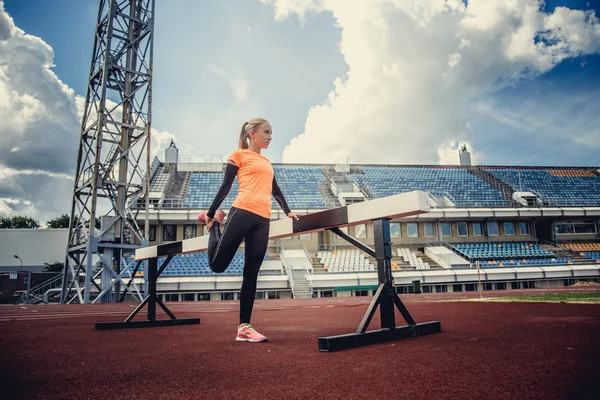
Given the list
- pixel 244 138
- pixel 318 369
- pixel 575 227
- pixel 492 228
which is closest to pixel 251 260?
pixel 244 138

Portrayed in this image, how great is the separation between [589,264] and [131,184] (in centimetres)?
2574

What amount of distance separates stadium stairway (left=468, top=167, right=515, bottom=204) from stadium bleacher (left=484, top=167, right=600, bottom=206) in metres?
0.49

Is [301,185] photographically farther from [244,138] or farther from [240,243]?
[240,243]

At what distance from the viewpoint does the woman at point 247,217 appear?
3.06 meters

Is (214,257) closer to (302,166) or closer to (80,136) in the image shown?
(80,136)

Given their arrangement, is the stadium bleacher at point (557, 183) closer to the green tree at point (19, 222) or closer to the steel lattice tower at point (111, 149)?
the steel lattice tower at point (111, 149)

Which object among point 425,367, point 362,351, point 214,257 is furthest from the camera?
point 214,257

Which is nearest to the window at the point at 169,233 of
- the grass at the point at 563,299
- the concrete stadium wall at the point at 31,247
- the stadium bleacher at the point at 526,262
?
the concrete stadium wall at the point at 31,247

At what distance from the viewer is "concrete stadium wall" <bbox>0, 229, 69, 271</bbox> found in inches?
1014

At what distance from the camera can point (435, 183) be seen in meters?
29.7

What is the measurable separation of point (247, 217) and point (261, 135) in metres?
0.73

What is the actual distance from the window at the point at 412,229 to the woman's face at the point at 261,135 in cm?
2464

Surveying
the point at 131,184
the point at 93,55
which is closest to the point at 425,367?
the point at 131,184

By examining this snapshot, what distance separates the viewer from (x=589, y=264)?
76.2 ft
